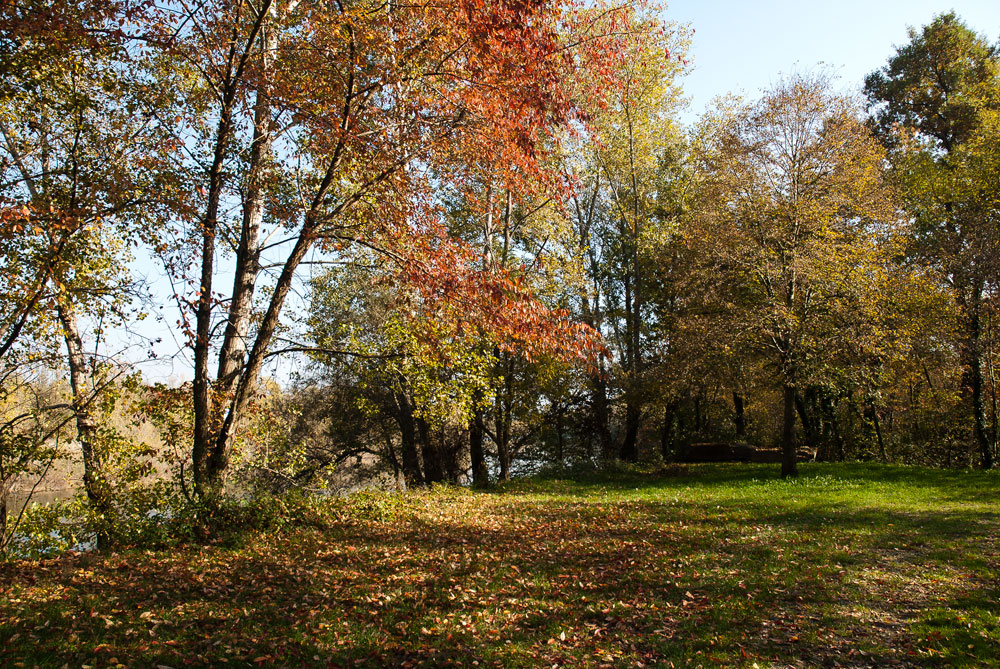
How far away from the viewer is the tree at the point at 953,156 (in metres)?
19.3

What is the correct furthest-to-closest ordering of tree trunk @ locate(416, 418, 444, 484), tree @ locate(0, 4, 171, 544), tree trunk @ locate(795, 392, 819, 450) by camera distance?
tree trunk @ locate(795, 392, 819, 450)
tree trunk @ locate(416, 418, 444, 484)
tree @ locate(0, 4, 171, 544)

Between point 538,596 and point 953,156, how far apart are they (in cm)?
2439

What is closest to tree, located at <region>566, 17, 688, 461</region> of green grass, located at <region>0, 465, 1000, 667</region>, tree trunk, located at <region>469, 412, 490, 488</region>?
tree trunk, located at <region>469, 412, 490, 488</region>

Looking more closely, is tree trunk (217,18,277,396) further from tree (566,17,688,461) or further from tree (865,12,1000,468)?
tree (865,12,1000,468)

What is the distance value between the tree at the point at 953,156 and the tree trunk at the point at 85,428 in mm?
23807

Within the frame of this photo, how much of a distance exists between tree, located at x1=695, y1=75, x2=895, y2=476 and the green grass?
6.60m

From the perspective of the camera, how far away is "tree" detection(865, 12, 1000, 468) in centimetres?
1928

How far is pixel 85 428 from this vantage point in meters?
9.79

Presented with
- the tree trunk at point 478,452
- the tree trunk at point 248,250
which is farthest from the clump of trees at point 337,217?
the tree trunk at point 478,452

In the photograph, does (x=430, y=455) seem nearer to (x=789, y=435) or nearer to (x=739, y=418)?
(x=789, y=435)

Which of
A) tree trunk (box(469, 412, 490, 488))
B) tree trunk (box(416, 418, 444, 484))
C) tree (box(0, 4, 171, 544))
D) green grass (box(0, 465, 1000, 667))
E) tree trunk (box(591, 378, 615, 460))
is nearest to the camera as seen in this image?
green grass (box(0, 465, 1000, 667))

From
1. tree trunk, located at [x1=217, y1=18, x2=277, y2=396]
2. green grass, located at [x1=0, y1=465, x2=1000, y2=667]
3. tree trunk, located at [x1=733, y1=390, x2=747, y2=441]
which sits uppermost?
tree trunk, located at [x1=217, y1=18, x2=277, y2=396]

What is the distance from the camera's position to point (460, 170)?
11.2m

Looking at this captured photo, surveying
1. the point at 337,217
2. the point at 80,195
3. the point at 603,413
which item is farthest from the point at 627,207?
the point at 80,195
